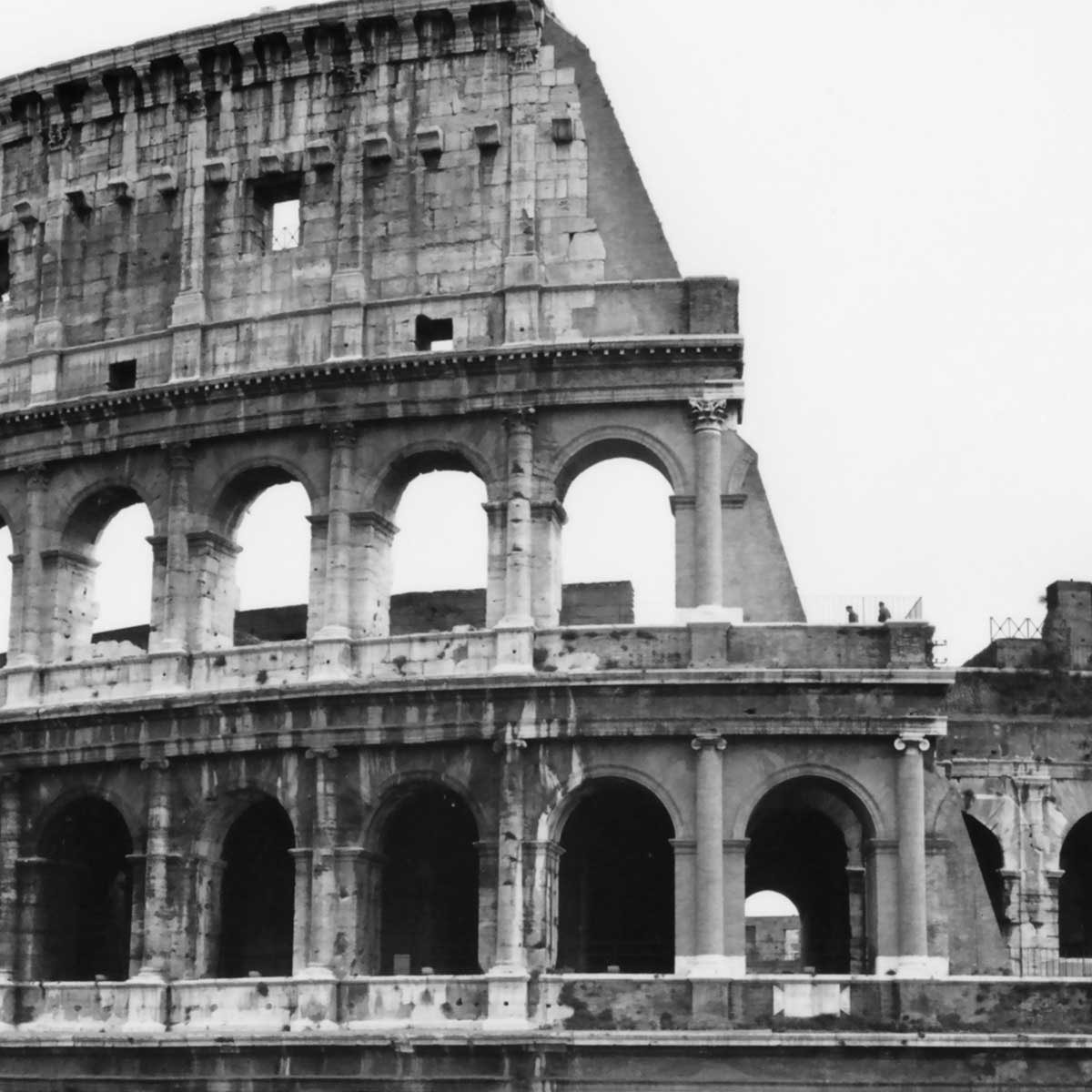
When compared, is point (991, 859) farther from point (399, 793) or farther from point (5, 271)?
point (5, 271)

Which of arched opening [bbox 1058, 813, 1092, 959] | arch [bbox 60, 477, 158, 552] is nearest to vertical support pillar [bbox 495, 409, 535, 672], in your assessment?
arch [bbox 60, 477, 158, 552]

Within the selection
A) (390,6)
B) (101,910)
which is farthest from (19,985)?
(390,6)

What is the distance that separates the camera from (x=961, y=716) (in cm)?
2928

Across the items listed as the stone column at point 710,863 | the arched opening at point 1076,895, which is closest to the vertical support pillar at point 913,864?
the stone column at point 710,863

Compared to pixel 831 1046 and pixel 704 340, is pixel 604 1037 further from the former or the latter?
pixel 704 340

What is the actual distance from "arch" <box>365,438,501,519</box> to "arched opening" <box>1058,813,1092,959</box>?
34.6ft

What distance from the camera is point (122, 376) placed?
90.7 ft

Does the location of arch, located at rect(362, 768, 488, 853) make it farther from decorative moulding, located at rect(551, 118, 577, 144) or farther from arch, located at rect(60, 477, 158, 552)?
decorative moulding, located at rect(551, 118, 577, 144)

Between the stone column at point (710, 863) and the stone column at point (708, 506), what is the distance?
1698mm

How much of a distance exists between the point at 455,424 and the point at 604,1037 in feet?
24.6

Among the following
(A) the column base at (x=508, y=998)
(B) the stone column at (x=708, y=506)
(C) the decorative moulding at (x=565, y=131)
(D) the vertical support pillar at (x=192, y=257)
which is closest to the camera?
(A) the column base at (x=508, y=998)

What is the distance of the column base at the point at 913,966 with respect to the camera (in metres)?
23.0

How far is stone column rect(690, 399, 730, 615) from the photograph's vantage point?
960 inches

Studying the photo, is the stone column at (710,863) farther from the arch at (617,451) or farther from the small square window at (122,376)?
the small square window at (122,376)
